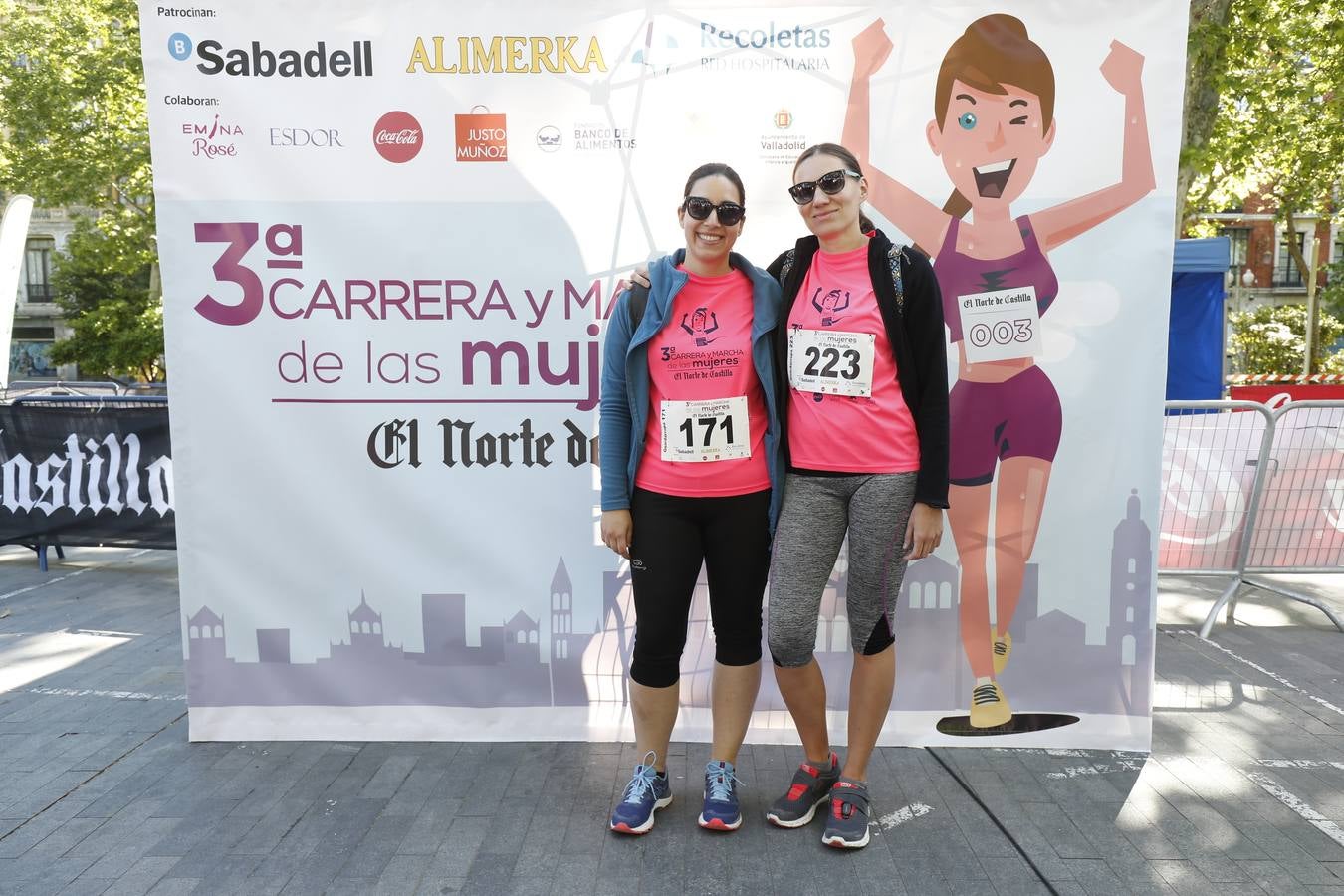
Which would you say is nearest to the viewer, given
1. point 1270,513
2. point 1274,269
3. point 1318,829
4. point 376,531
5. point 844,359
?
point 844,359

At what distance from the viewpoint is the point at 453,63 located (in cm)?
358

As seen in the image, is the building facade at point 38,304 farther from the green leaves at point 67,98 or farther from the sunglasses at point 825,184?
the sunglasses at point 825,184

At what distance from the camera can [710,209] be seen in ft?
9.53

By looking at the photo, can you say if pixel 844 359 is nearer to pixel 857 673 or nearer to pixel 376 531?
pixel 857 673

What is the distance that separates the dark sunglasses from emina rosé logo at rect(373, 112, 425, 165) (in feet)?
4.20

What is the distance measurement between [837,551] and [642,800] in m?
1.04

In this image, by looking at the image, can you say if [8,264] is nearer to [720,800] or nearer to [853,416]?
[720,800]

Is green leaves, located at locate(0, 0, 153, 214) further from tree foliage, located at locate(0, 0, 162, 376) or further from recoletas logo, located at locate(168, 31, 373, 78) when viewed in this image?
recoletas logo, located at locate(168, 31, 373, 78)

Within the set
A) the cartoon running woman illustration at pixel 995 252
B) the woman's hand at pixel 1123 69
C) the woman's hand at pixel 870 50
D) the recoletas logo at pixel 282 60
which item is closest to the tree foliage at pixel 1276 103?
the woman's hand at pixel 1123 69

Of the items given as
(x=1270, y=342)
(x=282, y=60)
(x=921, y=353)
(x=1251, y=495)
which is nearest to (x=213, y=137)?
(x=282, y=60)

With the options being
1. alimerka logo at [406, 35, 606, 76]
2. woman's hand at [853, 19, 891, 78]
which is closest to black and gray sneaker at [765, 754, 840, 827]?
woman's hand at [853, 19, 891, 78]

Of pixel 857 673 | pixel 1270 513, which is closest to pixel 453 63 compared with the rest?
pixel 857 673

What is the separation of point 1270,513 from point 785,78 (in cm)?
415

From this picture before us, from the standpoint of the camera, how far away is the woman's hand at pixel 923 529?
2912 millimetres
